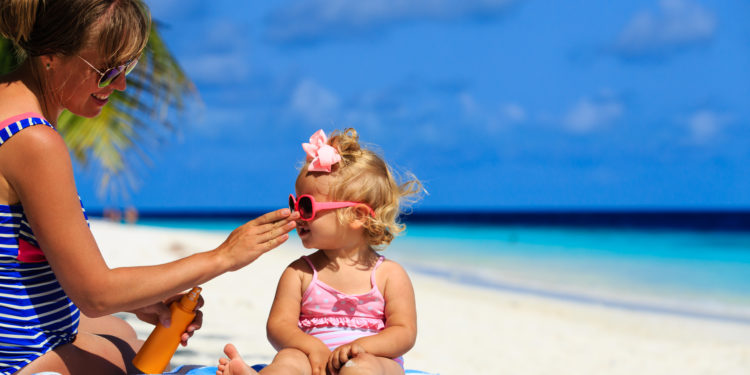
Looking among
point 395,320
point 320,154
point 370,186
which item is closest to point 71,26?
point 320,154

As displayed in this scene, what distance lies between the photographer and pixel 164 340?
272cm

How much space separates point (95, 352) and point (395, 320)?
1.19 m

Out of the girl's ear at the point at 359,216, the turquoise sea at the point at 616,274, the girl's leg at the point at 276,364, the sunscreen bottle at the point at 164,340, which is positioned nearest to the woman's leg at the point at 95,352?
the sunscreen bottle at the point at 164,340

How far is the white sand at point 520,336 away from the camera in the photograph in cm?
609

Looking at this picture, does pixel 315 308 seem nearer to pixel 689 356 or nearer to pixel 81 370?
pixel 81 370

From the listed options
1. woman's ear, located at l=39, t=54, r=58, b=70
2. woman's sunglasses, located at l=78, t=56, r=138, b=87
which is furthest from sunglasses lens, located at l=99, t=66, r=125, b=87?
woman's ear, located at l=39, t=54, r=58, b=70

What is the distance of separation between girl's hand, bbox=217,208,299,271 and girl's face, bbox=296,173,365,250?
15.3 inches

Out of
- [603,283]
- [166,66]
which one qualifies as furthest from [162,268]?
[603,283]

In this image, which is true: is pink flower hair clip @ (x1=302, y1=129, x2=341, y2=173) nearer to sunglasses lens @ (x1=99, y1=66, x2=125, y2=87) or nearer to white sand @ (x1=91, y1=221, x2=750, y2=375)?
sunglasses lens @ (x1=99, y1=66, x2=125, y2=87)

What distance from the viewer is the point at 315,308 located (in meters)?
2.99

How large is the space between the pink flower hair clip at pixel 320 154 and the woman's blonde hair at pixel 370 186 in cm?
5

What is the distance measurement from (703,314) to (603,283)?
3.59m

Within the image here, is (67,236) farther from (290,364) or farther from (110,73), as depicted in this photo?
(290,364)

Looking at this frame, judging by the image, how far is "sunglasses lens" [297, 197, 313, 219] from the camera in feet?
9.34
